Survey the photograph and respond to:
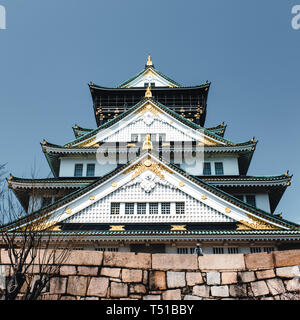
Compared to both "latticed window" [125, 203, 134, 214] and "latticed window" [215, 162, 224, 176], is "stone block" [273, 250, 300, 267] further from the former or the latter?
"latticed window" [215, 162, 224, 176]

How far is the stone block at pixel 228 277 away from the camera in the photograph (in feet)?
28.4

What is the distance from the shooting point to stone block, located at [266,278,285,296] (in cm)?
841

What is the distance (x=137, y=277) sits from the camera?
8.75 metres

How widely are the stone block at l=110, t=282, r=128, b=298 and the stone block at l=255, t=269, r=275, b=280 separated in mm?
3313

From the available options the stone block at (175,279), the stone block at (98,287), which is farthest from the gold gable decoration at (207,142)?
the stone block at (98,287)

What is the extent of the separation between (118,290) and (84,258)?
1226 millimetres

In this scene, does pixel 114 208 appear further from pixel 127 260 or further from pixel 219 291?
pixel 219 291

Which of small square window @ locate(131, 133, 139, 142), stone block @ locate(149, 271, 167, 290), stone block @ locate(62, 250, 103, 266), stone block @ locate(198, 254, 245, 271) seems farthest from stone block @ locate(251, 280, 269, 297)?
small square window @ locate(131, 133, 139, 142)

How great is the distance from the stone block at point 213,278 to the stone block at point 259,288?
84 centimetres

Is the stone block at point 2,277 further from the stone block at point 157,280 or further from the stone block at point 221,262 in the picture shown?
the stone block at point 221,262

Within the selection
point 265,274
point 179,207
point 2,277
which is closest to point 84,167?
point 179,207

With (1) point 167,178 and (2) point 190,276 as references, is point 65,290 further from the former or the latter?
(1) point 167,178

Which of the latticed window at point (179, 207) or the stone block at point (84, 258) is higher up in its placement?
the latticed window at point (179, 207)
